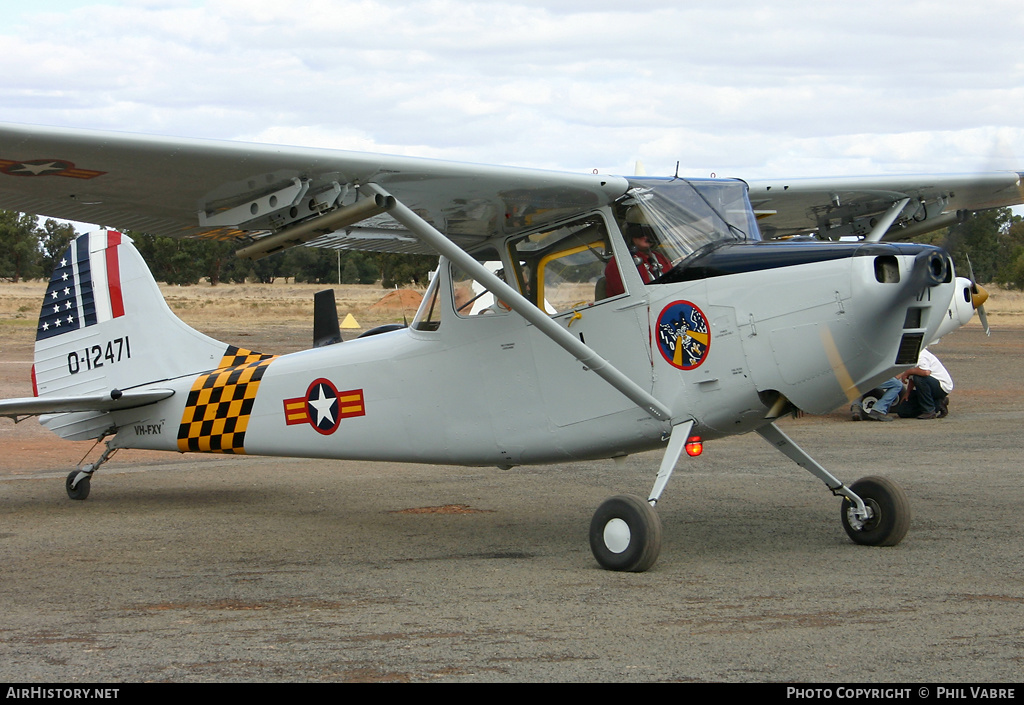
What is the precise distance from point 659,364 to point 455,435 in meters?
1.96

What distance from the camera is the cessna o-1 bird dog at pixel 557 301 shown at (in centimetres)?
630

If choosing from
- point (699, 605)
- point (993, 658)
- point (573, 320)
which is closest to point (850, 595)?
point (699, 605)

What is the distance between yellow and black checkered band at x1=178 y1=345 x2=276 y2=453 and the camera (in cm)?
945

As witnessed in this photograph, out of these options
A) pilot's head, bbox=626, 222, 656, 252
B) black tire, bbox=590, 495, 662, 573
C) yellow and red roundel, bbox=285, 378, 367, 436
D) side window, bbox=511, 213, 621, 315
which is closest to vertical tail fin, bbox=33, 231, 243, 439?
yellow and red roundel, bbox=285, 378, 367, 436

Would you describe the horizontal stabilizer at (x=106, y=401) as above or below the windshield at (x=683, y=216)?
below

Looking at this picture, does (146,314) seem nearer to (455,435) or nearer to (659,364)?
(455,435)

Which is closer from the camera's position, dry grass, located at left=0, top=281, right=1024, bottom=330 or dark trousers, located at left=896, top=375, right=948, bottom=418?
dark trousers, located at left=896, top=375, right=948, bottom=418

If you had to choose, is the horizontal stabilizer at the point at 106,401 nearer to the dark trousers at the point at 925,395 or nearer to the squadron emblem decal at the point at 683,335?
the squadron emblem decal at the point at 683,335

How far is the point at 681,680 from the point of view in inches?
169

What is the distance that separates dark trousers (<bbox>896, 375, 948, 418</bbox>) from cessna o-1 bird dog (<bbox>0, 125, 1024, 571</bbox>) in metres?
7.52

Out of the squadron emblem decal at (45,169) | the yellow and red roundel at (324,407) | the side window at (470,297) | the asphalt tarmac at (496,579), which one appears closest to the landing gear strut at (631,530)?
the asphalt tarmac at (496,579)

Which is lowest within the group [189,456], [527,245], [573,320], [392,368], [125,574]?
[189,456]

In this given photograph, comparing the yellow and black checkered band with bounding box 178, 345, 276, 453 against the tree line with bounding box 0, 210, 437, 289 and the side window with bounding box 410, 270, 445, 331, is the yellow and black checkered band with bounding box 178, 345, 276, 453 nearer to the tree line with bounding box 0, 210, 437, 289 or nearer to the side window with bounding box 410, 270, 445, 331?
the side window with bounding box 410, 270, 445, 331

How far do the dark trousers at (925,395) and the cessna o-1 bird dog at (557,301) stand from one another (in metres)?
7.52
